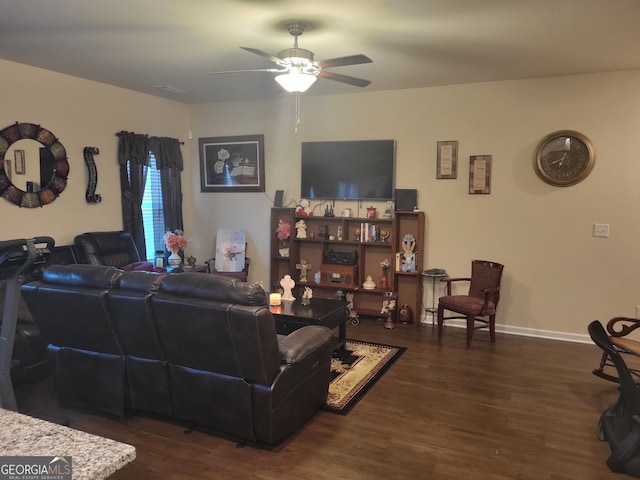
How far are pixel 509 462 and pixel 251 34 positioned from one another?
3.41 meters

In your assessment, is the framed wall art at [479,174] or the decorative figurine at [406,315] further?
the decorative figurine at [406,315]

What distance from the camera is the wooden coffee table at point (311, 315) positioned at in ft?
12.5

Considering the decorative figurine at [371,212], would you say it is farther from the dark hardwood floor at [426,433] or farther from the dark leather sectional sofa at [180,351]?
the dark leather sectional sofa at [180,351]

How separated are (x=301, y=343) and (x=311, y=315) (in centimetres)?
106

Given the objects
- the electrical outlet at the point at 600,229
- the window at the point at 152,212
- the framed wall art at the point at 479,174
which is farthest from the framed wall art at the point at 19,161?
the electrical outlet at the point at 600,229

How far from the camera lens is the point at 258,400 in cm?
256

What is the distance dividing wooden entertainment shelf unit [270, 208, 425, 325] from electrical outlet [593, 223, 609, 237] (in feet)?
5.75

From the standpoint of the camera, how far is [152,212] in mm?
5906

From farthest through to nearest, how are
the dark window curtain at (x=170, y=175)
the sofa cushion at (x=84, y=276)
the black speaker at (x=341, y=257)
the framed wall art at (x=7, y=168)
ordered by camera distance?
1. the dark window curtain at (x=170, y=175)
2. the black speaker at (x=341, y=257)
3. the framed wall art at (x=7, y=168)
4. the sofa cushion at (x=84, y=276)

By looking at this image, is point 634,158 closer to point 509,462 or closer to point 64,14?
point 509,462

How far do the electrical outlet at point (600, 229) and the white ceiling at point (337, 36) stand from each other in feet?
5.06

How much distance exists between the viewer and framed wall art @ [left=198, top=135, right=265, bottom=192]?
243 inches

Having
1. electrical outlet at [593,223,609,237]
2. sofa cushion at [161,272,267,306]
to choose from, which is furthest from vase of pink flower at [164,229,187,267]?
electrical outlet at [593,223,609,237]

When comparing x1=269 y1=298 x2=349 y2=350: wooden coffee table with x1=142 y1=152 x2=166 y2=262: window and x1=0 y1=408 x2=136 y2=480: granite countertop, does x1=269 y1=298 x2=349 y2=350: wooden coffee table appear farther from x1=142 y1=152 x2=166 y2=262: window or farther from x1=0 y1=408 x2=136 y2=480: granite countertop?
x1=0 y1=408 x2=136 y2=480: granite countertop
